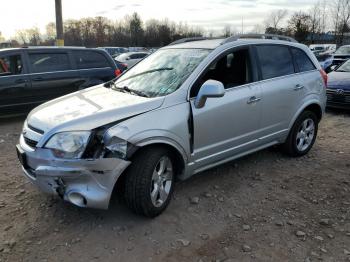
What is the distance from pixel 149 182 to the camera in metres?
3.37

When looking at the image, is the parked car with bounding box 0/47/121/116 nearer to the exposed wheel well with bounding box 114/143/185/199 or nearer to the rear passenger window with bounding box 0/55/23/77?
the rear passenger window with bounding box 0/55/23/77

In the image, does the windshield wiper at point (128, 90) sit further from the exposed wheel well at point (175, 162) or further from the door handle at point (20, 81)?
the door handle at point (20, 81)

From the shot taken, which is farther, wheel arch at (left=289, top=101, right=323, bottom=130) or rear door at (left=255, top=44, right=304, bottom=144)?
wheel arch at (left=289, top=101, right=323, bottom=130)

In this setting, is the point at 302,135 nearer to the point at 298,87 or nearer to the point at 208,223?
the point at 298,87

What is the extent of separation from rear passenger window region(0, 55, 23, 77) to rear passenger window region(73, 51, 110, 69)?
1259mm

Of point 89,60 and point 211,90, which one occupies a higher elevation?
point 89,60

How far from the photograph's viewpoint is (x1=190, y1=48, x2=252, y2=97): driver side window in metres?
4.12

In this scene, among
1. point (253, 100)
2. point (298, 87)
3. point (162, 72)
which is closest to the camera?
point (162, 72)

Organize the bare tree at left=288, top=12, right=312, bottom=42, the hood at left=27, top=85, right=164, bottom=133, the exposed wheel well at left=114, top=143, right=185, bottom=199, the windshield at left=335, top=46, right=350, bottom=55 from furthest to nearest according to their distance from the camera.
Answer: the bare tree at left=288, top=12, right=312, bottom=42 → the windshield at left=335, top=46, right=350, bottom=55 → the exposed wheel well at left=114, top=143, right=185, bottom=199 → the hood at left=27, top=85, right=164, bottom=133

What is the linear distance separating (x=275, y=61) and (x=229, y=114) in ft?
4.12

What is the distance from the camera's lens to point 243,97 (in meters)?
4.23

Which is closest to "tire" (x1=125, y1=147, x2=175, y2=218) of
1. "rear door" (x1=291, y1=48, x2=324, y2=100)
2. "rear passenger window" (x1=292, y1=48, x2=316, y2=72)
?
"rear door" (x1=291, y1=48, x2=324, y2=100)

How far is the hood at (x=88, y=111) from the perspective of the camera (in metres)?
3.25

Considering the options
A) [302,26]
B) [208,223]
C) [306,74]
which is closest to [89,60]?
[306,74]
